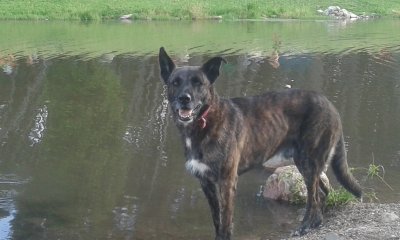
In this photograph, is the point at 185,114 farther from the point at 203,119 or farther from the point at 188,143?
the point at 188,143

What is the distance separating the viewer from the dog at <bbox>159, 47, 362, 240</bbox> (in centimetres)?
794

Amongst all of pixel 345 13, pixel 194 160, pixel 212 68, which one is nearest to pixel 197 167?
pixel 194 160

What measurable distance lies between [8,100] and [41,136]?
183 inches

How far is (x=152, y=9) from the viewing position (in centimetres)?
5081

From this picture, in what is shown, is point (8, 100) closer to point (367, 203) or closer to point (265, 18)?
point (367, 203)

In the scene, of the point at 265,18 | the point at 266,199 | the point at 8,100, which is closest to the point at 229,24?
the point at 265,18

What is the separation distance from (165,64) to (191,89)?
682mm

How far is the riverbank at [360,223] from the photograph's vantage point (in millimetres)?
8203

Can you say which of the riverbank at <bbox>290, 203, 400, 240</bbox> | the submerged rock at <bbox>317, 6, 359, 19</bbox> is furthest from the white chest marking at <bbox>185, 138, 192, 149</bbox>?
the submerged rock at <bbox>317, 6, 359, 19</bbox>

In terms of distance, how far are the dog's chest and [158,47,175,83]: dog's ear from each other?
33.1 inches

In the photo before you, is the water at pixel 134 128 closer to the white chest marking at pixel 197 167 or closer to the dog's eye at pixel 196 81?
the white chest marking at pixel 197 167

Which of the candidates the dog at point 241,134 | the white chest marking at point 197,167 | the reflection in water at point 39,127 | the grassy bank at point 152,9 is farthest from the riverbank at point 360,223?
the grassy bank at point 152,9

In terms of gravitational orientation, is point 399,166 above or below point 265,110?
below

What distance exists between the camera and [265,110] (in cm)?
888
